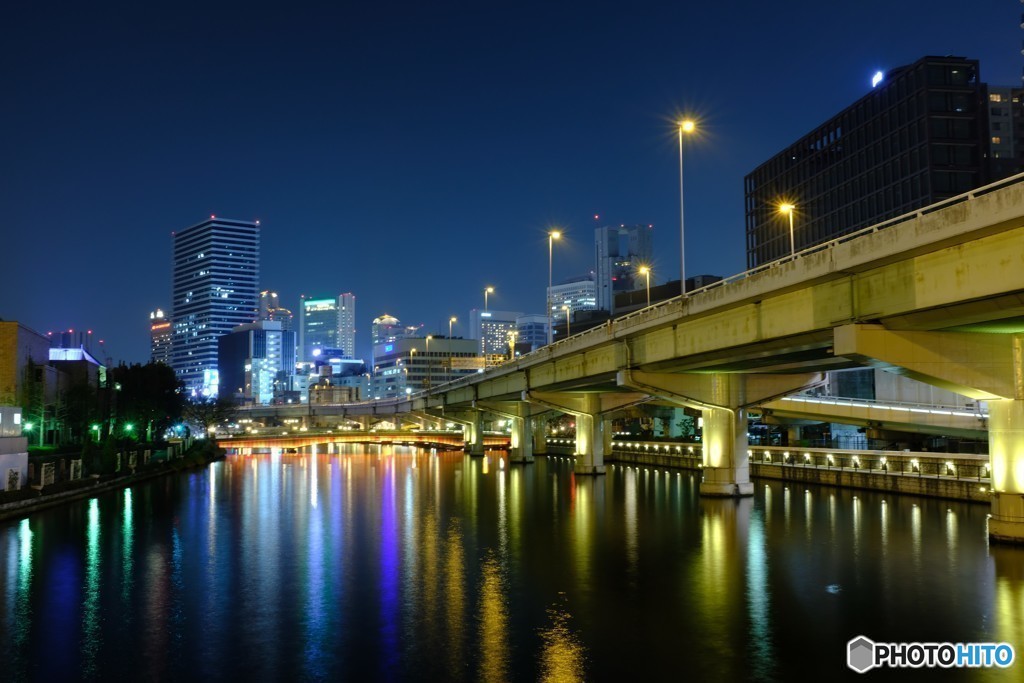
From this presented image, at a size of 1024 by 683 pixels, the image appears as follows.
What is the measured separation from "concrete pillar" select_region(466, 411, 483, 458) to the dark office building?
5825 cm

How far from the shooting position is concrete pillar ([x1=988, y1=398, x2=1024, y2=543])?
27938 millimetres

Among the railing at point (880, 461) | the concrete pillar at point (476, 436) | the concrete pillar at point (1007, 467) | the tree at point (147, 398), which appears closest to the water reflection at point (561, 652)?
the concrete pillar at point (1007, 467)

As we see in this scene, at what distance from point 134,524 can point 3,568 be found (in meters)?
12.8

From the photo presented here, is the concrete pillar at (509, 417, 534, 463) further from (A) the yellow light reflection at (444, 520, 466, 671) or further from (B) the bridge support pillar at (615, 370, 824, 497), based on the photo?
(A) the yellow light reflection at (444, 520, 466, 671)

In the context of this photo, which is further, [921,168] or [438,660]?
[921,168]

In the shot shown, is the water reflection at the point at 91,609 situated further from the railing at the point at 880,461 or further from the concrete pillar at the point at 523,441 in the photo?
the concrete pillar at the point at 523,441

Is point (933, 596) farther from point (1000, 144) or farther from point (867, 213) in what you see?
point (1000, 144)

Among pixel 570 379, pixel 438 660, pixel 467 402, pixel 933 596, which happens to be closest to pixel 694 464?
pixel 570 379

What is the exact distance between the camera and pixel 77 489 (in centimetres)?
5222

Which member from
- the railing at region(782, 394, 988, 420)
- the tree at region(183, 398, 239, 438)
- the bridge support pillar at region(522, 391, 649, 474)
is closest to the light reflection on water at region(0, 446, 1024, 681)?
the railing at region(782, 394, 988, 420)

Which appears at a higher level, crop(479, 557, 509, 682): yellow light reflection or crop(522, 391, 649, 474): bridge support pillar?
crop(522, 391, 649, 474): bridge support pillar

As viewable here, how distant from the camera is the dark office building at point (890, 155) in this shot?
4304 inches

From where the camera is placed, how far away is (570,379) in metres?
60.9

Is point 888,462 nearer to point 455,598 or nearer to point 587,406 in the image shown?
point 587,406
